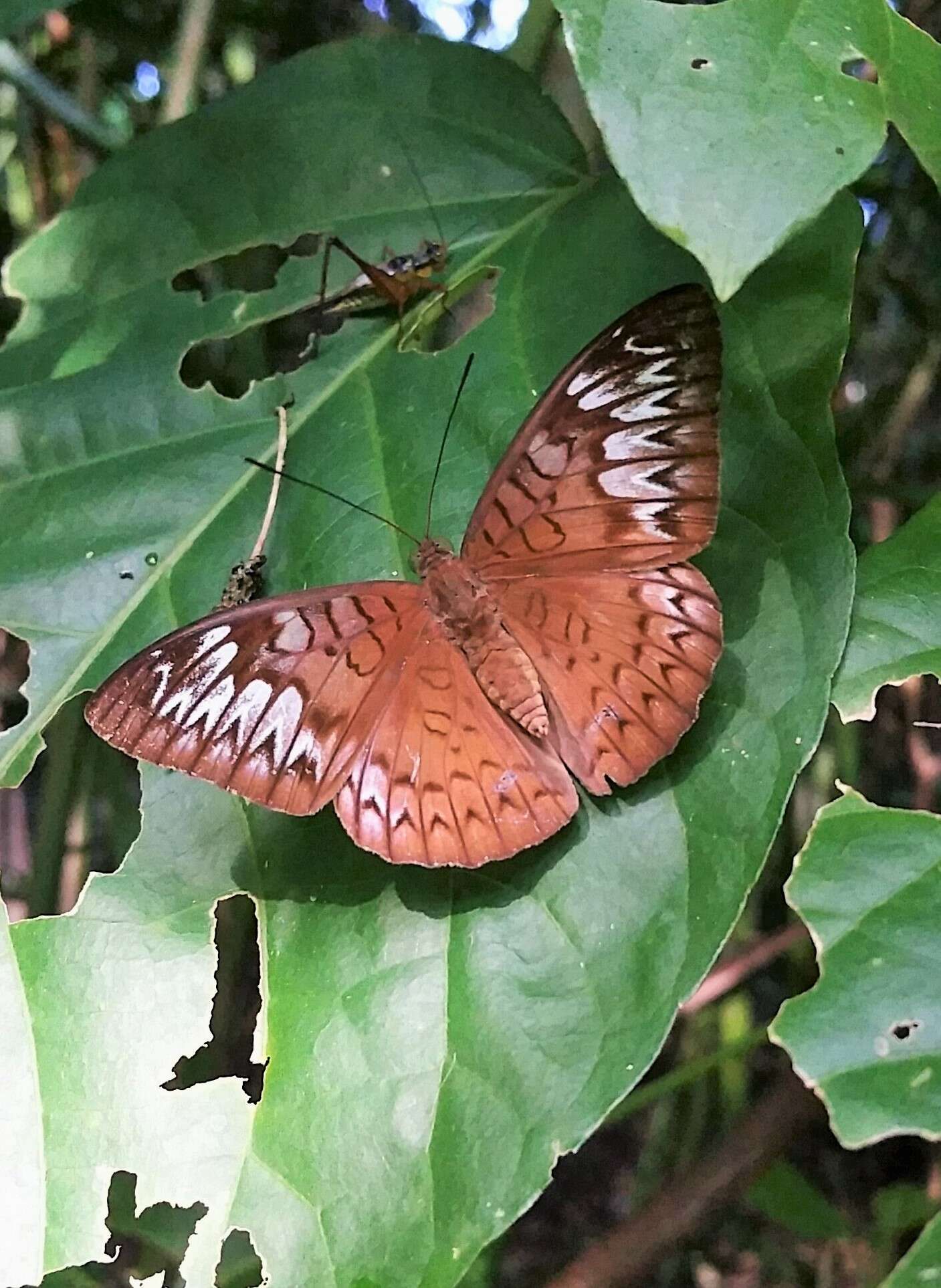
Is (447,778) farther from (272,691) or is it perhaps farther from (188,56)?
(188,56)

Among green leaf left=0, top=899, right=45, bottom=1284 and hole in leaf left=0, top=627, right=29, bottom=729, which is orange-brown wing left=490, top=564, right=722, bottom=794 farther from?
hole in leaf left=0, top=627, right=29, bottom=729

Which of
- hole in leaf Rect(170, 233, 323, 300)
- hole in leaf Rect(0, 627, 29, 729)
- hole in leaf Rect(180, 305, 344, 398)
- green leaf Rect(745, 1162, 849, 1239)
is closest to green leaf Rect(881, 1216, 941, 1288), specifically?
hole in leaf Rect(180, 305, 344, 398)

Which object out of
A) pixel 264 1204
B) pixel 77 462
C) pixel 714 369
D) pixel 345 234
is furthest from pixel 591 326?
pixel 264 1204

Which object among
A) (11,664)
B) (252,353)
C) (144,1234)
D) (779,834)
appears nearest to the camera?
(144,1234)

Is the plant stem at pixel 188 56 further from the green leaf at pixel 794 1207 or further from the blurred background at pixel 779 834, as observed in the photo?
the green leaf at pixel 794 1207

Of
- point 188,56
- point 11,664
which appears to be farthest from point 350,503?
point 11,664

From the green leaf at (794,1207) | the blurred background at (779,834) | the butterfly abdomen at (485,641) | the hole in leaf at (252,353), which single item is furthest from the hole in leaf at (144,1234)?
the green leaf at (794,1207)

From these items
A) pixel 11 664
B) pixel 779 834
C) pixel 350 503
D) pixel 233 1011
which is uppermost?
pixel 350 503
